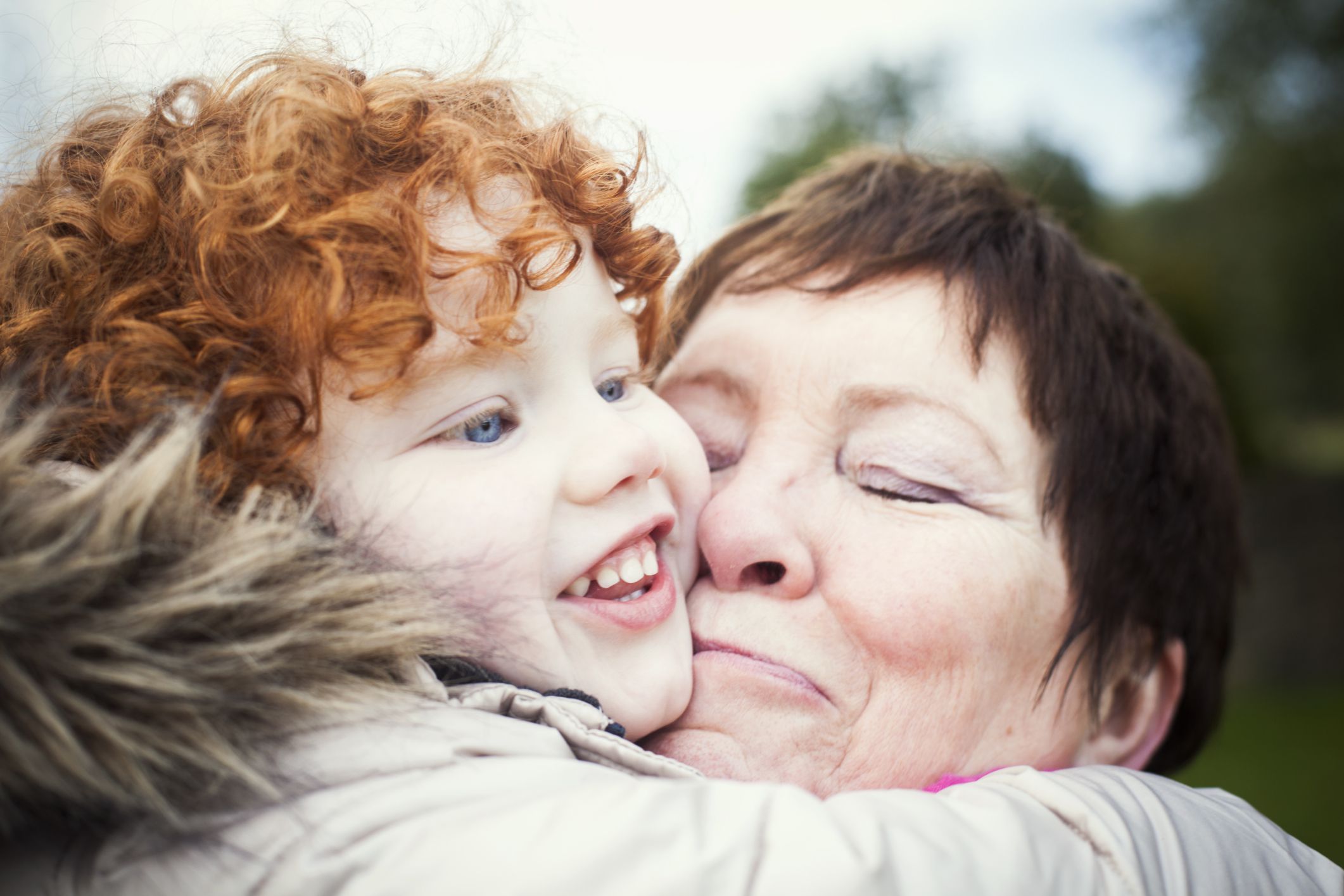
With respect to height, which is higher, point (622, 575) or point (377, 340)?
point (377, 340)

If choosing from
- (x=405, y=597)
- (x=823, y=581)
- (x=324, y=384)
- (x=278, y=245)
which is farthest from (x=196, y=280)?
(x=823, y=581)

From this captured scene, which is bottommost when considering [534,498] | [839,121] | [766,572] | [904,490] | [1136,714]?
[1136,714]

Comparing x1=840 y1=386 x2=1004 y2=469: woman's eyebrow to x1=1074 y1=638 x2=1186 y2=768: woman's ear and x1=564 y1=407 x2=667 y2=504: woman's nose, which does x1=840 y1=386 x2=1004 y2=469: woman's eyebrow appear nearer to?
x1=564 y1=407 x2=667 y2=504: woman's nose

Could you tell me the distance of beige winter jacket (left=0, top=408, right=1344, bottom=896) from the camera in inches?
43.9

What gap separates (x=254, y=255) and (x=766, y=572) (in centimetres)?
107

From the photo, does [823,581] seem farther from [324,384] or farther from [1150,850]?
[324,384]

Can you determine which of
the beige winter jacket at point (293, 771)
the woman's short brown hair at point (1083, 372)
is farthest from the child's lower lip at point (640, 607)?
the woman's short brown hair at point (1083, 372)

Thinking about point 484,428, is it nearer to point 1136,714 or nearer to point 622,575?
point 622,575

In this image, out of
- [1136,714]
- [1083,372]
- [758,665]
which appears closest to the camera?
[758,665]

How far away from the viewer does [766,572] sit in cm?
192

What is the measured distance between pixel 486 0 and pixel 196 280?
3.32 ft

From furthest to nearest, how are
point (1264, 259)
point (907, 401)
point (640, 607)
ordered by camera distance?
point (1264, 259) < point (907, 401) < point (640, 607)

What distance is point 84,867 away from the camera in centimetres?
118

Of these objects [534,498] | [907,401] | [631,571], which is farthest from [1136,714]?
[534,498]
